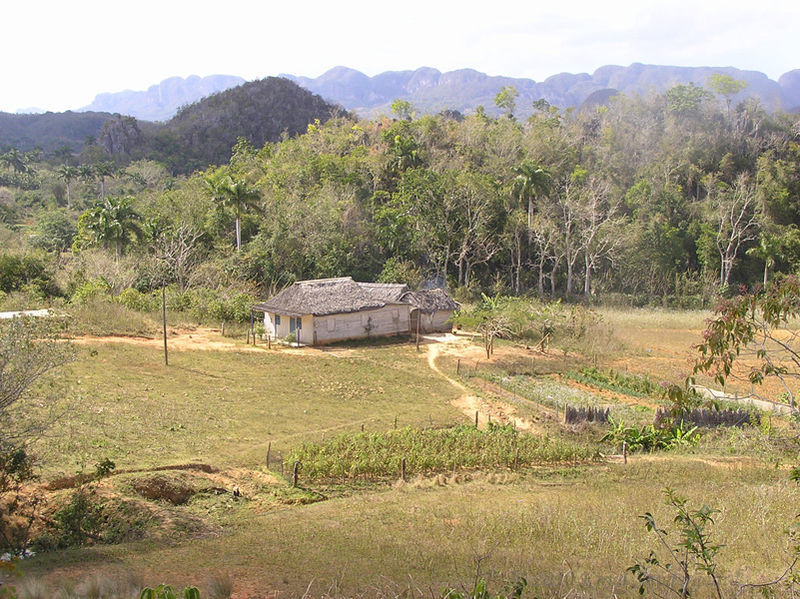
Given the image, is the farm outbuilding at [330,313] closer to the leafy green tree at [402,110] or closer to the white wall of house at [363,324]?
the white wall of house at [363,324]

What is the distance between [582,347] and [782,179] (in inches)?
1109

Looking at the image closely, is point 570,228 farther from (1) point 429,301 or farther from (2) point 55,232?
(2) point 55,232

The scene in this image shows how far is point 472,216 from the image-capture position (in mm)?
43219

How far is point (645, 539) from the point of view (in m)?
10.2

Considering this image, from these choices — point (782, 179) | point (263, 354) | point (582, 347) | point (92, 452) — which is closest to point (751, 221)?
point (782, 179)

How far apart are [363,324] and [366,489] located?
58.4ft

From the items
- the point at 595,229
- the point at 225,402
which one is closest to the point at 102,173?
the point at 595,229

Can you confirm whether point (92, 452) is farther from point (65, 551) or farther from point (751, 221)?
point (751, 221)

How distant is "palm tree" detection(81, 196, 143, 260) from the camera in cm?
3659

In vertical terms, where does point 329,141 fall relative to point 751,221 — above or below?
above

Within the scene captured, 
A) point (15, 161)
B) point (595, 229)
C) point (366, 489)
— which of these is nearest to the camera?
point (366, 489)

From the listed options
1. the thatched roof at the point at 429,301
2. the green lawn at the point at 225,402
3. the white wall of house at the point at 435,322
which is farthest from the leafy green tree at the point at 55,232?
the white wall of house at the point at 435,322

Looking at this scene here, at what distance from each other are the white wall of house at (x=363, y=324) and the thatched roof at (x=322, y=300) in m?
0.35

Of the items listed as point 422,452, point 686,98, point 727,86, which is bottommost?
point 422,452
